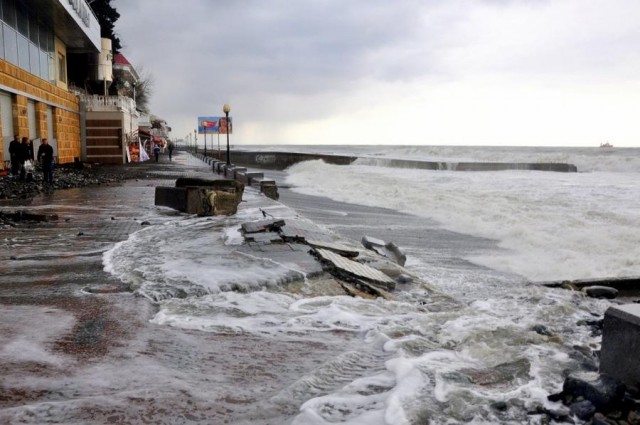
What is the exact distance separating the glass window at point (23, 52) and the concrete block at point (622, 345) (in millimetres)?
23996

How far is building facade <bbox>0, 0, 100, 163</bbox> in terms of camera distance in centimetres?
1969

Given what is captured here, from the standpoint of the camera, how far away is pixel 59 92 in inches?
1068

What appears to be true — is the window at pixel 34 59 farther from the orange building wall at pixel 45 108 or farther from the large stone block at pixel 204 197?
the large stone block at pixel 204 197

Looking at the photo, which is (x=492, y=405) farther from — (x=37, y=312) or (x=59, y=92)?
(x=59, y=92)

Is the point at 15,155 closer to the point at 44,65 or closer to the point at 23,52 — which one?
the point at 23,52

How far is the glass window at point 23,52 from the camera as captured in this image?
70.5 ft

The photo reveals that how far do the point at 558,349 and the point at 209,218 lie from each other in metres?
6.93

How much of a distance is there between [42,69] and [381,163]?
3649cm

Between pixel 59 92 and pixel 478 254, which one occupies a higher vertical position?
pixel 59 92

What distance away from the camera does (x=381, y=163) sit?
55500 mm

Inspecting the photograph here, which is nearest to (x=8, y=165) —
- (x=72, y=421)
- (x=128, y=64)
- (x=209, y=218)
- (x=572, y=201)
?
(x=209, y=218)

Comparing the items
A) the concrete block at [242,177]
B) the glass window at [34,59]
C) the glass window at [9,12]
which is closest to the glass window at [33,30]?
the glass window at [34,59]

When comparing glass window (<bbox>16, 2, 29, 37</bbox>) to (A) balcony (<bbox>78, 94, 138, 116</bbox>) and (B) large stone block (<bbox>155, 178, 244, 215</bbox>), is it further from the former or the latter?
(B) large stone block (<bbox>155, 178, 244, 215</bbox>)

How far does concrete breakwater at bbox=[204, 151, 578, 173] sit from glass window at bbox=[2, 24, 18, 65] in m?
34.3
